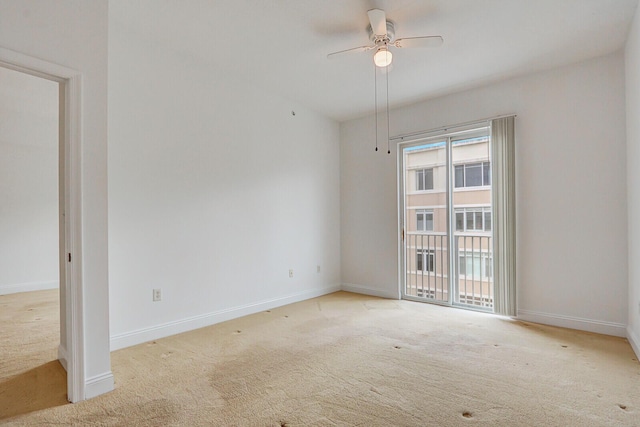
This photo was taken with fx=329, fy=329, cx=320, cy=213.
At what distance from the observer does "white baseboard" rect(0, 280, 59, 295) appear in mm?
5062

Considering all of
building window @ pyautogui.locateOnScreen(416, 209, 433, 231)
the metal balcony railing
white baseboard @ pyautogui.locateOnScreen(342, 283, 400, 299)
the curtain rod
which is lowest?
white baseboard @ pyautogui.locateOnScreen(342, 283, 400, 299)

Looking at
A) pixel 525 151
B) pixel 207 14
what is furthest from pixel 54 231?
pixel 525 151

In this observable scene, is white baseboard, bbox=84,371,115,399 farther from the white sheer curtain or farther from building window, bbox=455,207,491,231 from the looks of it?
building window, bbox=455,207,491,231

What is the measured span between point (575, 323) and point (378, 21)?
3.56 meters

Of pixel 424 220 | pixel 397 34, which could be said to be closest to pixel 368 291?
pixel 424 220

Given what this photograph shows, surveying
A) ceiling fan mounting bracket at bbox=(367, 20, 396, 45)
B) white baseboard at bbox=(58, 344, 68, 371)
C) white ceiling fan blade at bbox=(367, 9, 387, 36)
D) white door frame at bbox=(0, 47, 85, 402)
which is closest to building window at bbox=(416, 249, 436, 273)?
ceiling fan mounting bracket at bbox=(367, 20, 396, 45)

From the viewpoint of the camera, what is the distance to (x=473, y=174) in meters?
4.28

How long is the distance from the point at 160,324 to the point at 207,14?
9.30 feet

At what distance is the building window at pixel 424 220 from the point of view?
4.68 meters

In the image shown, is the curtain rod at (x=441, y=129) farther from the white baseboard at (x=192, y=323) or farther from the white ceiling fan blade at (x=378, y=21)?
the white baseboard at (x=192, y=323)

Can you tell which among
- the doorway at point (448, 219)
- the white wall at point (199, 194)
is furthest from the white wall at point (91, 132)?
the doorway at point (448, 219)

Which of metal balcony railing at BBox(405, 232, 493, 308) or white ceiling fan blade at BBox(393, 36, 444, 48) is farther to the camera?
metal balcony railing at BBox(405, 232, 493, 308)

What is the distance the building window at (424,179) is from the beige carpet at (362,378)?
1941mm

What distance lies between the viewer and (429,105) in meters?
4.52
